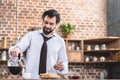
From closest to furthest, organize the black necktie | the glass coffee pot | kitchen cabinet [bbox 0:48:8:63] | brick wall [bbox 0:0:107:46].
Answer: the glass coffee pot < the black necktie < kitchen cabinet [bbox 0:48:8:63] < brick wall [bbox 0:0:107:46]

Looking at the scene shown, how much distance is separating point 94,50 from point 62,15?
973 mm

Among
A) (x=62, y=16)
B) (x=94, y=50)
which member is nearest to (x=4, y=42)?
(x=62, y=16)

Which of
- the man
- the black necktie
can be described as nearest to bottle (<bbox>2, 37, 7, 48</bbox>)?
the man

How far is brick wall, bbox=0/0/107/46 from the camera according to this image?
580 cm

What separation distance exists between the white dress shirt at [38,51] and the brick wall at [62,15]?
2968mm

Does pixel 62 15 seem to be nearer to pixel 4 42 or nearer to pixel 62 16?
pixel 62 16

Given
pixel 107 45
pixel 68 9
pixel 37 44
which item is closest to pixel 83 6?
pixel 68 9

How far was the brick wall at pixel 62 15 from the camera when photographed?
5.80 metres

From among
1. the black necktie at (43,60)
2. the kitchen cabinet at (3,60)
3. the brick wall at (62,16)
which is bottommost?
the kitchen cabinet at (3,60)

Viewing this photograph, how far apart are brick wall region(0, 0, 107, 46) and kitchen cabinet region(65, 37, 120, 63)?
185 mm

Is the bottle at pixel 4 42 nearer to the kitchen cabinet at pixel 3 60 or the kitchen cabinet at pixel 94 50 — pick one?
the kitchen cabinet at pixel 3 60

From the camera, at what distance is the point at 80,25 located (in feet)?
19.8

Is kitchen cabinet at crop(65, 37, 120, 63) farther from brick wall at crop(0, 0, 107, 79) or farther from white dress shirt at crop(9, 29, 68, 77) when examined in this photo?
white dress shirt at crop(9, 29, 68, 77)

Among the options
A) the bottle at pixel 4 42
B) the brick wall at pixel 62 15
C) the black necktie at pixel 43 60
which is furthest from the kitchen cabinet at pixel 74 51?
the black necktie at pixel 43 60
